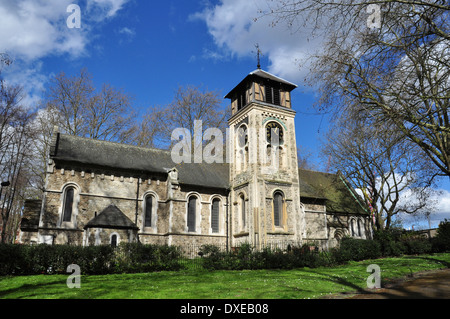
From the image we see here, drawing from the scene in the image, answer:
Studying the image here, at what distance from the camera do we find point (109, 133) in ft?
109

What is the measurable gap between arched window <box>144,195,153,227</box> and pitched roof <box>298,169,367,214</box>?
13.3 meters

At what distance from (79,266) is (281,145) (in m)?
17.3

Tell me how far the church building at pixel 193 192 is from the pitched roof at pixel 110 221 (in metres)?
0.06

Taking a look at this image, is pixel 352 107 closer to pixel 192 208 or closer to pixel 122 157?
pixel 192 208

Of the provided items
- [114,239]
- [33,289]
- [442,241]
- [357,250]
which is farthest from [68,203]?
[442,241]

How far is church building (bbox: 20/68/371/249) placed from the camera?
20.8 meters

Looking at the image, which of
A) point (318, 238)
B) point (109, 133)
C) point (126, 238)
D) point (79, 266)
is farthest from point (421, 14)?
point (109, 133)

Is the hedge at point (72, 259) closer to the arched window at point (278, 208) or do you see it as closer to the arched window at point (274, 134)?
the arched window at point (278, 208)

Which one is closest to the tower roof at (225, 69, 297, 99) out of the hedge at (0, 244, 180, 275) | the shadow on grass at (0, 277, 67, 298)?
the hedge at (0, 244, 180, 275)

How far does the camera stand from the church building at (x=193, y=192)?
20.8 meters

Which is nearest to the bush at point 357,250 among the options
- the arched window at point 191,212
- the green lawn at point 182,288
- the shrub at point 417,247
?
the shrub at point 417,247

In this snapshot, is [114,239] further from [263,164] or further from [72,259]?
[263,164]

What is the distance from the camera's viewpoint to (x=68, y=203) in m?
Answer: 21.3

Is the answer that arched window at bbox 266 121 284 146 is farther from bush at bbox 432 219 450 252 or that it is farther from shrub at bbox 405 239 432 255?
bush at bbox 432 219 450 252
